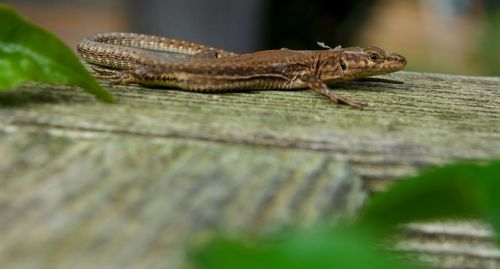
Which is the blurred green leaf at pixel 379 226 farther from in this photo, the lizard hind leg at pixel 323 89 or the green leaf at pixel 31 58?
the lizard hind leg at pixel 323 89

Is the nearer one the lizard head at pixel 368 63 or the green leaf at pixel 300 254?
the green leaf at pixel 300 254

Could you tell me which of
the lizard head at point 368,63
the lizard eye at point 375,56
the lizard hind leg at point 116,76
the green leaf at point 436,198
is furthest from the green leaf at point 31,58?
the lizard eye at point 375,56

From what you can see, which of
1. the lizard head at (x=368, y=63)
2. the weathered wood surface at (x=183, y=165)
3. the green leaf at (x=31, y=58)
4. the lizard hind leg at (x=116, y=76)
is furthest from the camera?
the lizard head at (x=368, y=63)

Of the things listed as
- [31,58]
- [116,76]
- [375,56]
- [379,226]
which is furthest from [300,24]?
[379,226]

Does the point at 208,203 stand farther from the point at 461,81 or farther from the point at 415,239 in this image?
the point at 461,81

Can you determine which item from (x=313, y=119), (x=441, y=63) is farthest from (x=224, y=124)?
(x=441, y=63)
